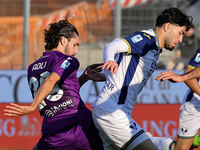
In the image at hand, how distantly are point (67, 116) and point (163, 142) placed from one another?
1446 millimetres

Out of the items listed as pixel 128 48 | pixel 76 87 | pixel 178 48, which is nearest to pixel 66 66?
pixel 76 87

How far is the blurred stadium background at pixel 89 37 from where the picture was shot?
8.59 meters

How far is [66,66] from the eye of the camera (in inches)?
162

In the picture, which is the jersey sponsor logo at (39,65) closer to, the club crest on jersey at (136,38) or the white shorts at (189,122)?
the club crest on jersey at (136,38)

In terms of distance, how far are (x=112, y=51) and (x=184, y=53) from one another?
20.4 ft

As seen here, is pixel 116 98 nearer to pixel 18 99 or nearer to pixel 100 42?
pixel 18 99

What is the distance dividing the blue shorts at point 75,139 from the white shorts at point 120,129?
0.15 m

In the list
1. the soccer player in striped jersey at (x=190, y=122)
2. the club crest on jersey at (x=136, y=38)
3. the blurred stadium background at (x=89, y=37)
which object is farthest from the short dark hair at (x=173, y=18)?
the blurred stadium background at (x=89, y=37)

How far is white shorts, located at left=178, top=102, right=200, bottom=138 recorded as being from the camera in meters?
6.02

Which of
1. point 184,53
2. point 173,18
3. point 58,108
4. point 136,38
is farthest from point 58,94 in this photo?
point 184,53

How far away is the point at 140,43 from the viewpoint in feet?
13.8

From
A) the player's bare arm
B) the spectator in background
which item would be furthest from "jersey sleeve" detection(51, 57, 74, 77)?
the spectator in background

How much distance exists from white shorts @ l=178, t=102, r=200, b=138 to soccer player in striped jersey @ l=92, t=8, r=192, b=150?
189 centimetres

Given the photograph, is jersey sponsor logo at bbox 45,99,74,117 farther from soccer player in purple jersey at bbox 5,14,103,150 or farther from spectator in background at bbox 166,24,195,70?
spectator in background at bbox 166,24,195,70
